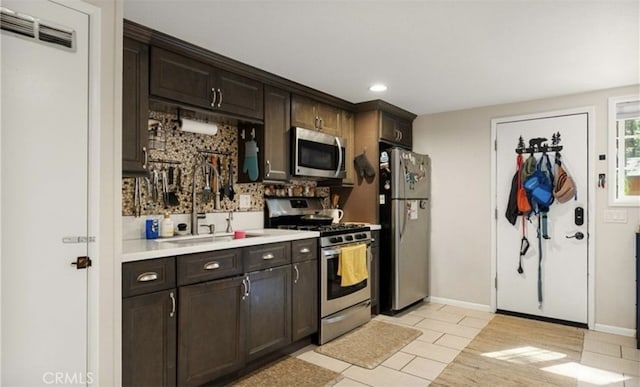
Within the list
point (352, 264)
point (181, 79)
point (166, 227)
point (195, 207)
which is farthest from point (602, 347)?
point (181, 79)

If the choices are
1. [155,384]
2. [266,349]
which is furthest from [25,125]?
[266,349]

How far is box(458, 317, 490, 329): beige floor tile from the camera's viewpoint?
363 cm

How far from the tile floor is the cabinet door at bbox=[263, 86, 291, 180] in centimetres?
152

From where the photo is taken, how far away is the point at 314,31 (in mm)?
2258

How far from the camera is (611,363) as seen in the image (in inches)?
110

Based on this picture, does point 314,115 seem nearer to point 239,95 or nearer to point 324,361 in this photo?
point 239,95

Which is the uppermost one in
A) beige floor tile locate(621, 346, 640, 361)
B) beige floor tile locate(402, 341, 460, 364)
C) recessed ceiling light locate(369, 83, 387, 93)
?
recessed ceiling light locate(369, 83, 387, 93)

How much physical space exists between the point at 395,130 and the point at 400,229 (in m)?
1.16

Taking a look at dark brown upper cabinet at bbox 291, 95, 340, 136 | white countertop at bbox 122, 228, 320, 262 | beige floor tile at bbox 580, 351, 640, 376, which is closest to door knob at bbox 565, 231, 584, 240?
beige floor tile at bbox 580, 351, 640, 376

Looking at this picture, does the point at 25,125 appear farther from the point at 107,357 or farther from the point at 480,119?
the point at 480,119

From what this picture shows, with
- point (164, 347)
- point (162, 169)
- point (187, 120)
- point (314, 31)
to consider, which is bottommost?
point (164, 347)

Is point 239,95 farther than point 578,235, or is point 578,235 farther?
point 578,235

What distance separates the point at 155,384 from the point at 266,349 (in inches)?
32.4

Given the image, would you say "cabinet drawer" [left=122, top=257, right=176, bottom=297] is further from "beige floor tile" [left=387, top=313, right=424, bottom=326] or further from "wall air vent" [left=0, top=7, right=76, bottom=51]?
"beige floor tile" [left=387, top=313, right=424, bottom=326]
